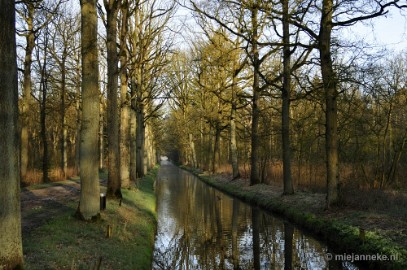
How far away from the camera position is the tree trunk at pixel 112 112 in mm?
13469

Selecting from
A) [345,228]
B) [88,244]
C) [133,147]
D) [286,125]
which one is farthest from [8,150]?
[133,147]

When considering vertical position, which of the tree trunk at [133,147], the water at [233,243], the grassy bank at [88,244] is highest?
the tree trunk at [133,147]

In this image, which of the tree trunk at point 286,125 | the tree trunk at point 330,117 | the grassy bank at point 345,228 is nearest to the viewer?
the grassy bank at point 345,228

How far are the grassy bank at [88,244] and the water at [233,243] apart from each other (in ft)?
2.59

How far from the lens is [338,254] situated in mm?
9328

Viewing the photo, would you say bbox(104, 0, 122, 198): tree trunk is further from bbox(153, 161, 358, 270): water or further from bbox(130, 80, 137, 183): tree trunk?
bbox(130, 80, 137, 183): tree trunk

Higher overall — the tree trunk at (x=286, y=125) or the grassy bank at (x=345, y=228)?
the tree trunk at (x=286, y=125)

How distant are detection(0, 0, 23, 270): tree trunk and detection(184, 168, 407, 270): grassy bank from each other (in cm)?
685

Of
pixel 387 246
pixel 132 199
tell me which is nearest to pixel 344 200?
pixel 387 246

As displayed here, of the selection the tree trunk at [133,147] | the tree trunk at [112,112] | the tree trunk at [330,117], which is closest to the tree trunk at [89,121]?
the tree trunk at [112,112]

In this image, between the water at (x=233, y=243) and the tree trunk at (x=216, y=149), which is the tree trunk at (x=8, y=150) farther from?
the tree trunk at (x=216, y=149)

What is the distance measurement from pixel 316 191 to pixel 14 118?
14.7 m

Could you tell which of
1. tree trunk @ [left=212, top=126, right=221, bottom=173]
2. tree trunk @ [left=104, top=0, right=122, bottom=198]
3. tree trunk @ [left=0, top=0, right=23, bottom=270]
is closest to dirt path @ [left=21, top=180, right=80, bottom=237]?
tree trunk @ [left=104, top=0, right=122, bottom=198]

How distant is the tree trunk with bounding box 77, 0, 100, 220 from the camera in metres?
9.34
